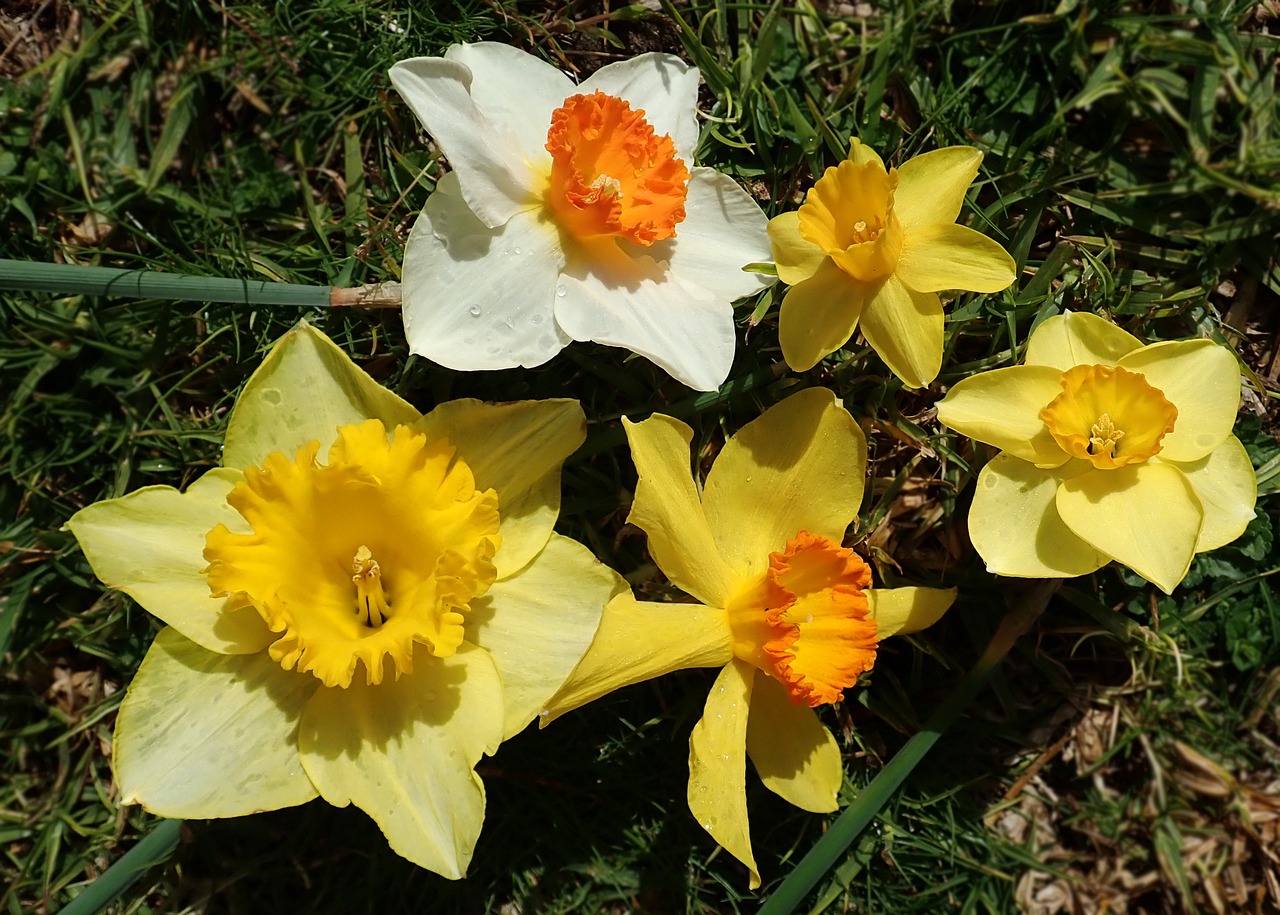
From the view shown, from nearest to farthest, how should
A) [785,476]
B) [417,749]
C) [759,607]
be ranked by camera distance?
1. [417,749]
2. [759,607]
3. [785,476]

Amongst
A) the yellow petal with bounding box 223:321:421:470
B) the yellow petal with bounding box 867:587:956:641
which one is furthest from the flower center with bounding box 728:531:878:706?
the yellow petal with bounding box 223:321:421:470

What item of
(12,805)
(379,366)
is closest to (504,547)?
(379,366)

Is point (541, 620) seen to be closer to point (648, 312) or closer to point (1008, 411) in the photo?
point (648, 312)

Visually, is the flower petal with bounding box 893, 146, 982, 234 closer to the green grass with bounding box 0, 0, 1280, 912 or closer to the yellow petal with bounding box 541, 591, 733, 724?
the green grass with bounding box 0, 0, 1280, 912

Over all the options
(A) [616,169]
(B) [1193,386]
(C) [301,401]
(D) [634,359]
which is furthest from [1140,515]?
(C) [301,401]

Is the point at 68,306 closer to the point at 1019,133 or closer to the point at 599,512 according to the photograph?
the point at 599,512

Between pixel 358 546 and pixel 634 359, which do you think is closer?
pixel 358 546

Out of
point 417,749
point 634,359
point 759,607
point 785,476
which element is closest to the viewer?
point 417,749
